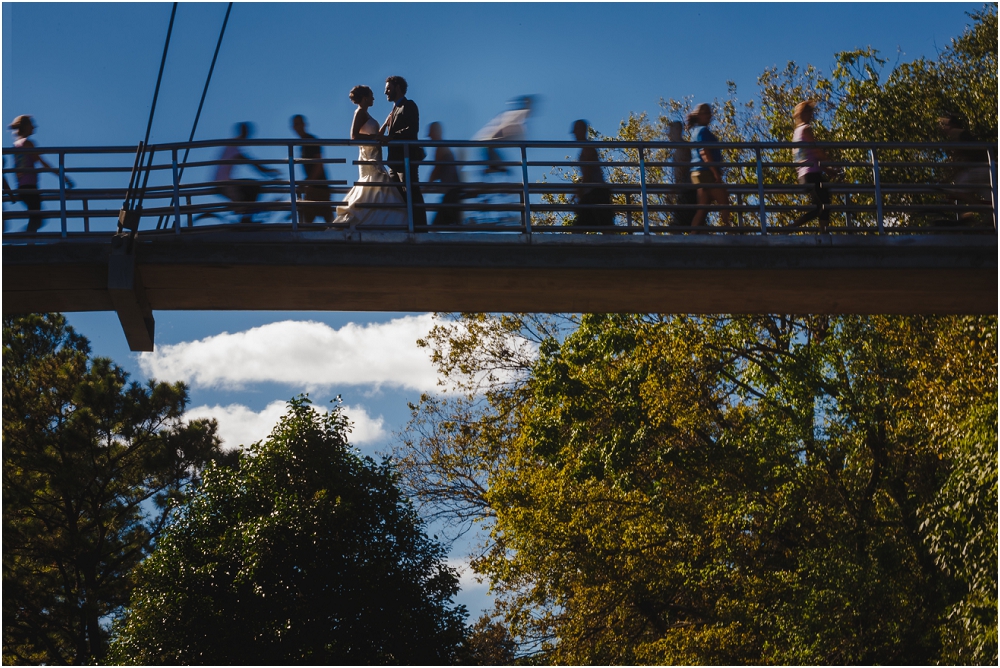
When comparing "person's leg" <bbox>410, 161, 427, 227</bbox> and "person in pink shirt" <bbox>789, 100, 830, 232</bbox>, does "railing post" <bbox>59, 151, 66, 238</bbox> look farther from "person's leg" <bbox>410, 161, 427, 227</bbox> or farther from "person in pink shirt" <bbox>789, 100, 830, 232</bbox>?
"person in pink shirt" <bbox>789, 100, 830, 232</bbox>

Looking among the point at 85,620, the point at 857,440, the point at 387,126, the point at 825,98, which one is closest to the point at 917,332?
the point at 857,440

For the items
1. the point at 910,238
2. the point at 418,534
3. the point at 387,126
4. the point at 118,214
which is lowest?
the point at 418,534

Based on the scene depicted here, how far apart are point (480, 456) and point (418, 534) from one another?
245 inches

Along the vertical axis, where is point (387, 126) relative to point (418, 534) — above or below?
above

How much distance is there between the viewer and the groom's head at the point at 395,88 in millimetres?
11062

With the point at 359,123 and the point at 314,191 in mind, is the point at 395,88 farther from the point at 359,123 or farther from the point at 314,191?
the point at 314,191

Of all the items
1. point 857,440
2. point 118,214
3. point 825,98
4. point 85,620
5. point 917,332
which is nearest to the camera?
point 118,214

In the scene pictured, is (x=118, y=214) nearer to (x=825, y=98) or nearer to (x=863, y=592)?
(x=863, y=592)

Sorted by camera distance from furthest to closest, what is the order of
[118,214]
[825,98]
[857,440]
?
[825,98] → [857,440] → [118,214]

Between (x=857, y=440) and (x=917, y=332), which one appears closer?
(x=917, y=332)

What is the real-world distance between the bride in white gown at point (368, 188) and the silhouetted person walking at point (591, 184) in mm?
1843

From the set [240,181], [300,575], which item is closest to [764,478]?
[300,575]

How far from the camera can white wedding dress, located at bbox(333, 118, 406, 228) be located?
11.0 meters

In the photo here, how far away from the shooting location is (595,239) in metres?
11.0
